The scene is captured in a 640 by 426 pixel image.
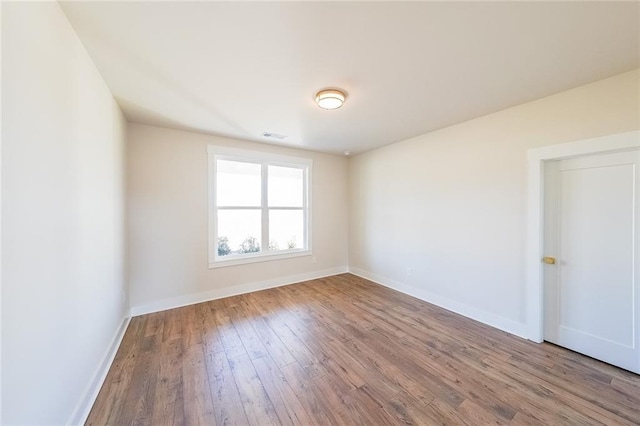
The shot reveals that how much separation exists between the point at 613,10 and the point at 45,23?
3.22 meters

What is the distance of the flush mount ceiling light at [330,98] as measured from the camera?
2.33 m

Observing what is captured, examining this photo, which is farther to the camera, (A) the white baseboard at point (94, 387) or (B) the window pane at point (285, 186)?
(B) the window pane at point (285, 186)

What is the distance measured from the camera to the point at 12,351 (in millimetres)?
972

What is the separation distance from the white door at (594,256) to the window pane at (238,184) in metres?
3.96

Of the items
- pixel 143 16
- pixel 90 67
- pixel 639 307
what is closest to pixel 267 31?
pixel 143 16

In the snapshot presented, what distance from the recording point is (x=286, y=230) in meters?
4.62

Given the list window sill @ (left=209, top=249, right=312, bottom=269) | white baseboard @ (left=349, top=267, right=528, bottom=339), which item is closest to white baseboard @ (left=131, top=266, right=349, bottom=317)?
window sill @ (left=209, top=249, right=312, bottom=269)

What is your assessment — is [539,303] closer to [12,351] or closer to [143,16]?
[12,351]

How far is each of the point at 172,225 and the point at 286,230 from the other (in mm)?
1897

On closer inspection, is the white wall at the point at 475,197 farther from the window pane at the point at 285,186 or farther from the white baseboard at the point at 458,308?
the window pane at the point at 285,186

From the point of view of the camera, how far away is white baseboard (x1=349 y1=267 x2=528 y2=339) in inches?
107

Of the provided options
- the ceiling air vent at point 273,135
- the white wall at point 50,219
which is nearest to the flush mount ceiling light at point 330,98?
the ceiling air vent at point 273,135

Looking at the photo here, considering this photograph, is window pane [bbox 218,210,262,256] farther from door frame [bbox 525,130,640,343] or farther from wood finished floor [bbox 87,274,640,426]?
door frame [bbox 525,130,640,343]

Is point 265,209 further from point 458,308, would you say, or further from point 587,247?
point 587,247
